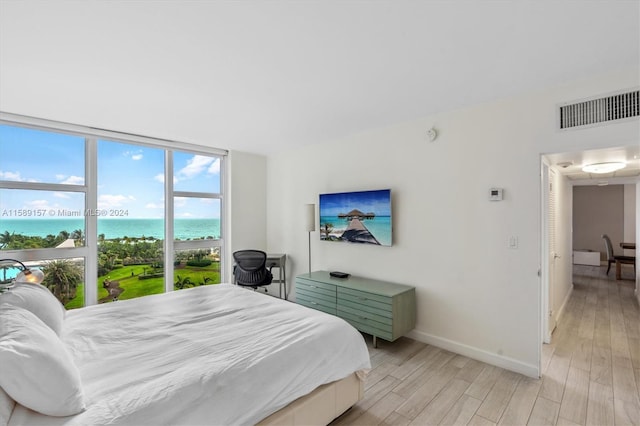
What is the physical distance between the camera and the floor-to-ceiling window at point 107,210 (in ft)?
10.8

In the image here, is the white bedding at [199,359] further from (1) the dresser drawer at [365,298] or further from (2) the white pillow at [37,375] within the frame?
(1) the dresser drawer at [365,298]

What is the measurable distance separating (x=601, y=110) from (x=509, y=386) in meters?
2.29

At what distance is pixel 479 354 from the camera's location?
2.82 m

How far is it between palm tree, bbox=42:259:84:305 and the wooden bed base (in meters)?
3.39

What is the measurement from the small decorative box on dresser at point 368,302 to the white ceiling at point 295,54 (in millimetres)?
1906

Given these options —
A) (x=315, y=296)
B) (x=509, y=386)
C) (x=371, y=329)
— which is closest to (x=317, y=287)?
(x=315, y=296)

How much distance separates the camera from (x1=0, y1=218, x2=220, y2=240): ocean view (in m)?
3.30

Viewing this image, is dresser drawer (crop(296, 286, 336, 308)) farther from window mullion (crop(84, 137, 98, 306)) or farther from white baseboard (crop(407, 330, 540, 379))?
window mullion (crop(84, 137, 98, 306))

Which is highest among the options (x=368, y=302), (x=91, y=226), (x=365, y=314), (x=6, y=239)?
(x=91, y=226)

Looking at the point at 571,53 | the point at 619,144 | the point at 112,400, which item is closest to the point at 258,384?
the point at 112,400

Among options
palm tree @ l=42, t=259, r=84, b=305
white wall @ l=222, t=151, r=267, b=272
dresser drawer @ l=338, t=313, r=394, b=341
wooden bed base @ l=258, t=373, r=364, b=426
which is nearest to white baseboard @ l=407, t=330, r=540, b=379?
dresser drawer @ l=338, t=313, r=394, b=341

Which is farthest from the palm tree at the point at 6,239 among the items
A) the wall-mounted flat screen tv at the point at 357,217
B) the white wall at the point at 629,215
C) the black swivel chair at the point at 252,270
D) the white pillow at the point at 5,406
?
the white wall at the point at 629,215

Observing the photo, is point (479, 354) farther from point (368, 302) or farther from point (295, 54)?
point (295, 54)

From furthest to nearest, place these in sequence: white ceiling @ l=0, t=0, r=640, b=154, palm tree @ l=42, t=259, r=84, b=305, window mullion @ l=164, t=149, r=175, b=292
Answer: window mullion @ l=164, t=149, r=175, b=292
palm tree @ l=42, t=259, r=84, b=305
white ceiling @ l=0, t=0, r=640, b=154
